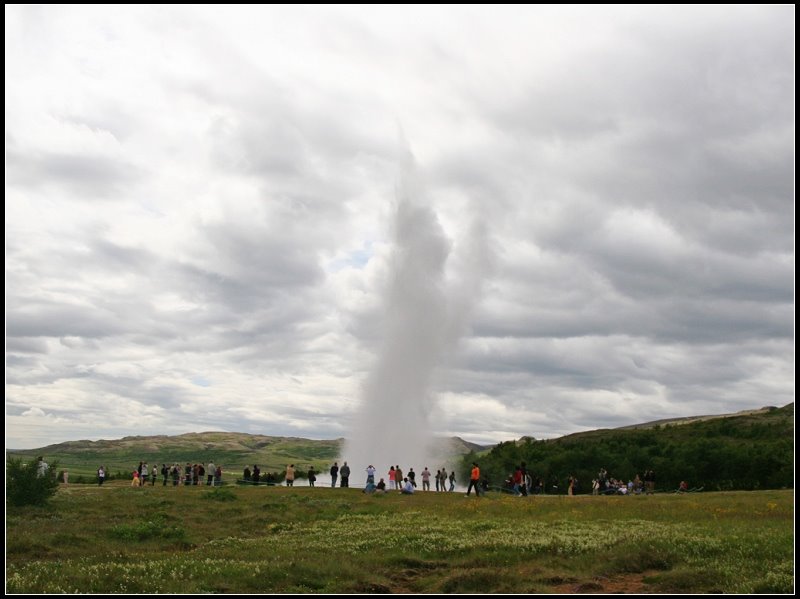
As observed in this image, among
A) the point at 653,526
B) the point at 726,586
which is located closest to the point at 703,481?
the point at 653,526

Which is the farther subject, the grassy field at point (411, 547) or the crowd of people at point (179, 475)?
the crowd of people at point (179, 475)

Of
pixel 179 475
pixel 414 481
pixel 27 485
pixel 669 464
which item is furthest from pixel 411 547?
pixel 669 464

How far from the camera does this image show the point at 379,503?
1577 inches

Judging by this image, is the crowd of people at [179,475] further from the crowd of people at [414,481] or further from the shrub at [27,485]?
the shrub at [27,485]

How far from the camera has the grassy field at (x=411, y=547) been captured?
57.5 feet

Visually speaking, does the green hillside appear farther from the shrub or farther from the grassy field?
the shrub

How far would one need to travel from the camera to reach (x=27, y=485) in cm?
3619

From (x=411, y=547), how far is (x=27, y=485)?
22380 mm

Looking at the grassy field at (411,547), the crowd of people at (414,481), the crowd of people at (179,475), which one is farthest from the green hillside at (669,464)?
the crowd of people at (179,475)

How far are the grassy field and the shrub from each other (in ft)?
3.44

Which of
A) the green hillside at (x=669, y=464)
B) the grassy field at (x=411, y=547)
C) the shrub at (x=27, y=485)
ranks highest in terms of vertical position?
the green hillside at (x=669, y=464)

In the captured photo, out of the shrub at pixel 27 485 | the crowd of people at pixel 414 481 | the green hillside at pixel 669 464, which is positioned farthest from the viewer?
the green hillside at pixel 669 464

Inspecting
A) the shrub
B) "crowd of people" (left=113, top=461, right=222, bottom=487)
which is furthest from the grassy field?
"crowd of people" (left=113, top=461, right=222, bottom=487)

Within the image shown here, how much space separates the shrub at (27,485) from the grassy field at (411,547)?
1050 mm
